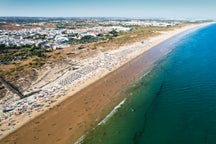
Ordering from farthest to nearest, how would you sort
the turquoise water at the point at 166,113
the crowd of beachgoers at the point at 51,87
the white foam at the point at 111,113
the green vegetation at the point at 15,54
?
the green vegetation at the point at 15,54
the crowd of beachgoers at the point at 51,87
the white foam at the point at 111,113
the turquoise water at the point at 166,113

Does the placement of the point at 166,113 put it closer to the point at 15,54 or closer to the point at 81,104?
the point at 81,104

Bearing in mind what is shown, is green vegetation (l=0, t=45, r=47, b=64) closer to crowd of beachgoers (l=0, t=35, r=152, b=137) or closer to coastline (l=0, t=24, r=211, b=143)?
crowd of beachgoers (l=0, t=35, r=152, b=137)

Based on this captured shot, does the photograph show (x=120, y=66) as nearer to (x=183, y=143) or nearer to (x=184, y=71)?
(x=184, y=71)

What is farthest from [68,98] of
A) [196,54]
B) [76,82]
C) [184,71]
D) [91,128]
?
[196,54]

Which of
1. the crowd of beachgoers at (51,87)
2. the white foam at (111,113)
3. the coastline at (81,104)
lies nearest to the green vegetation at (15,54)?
the crowd of beachgoers at (51,87)

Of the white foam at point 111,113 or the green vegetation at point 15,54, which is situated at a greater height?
the green vegetation at point 15,54

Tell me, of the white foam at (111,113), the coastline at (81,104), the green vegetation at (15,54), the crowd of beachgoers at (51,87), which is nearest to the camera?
the coastline at (81,104)

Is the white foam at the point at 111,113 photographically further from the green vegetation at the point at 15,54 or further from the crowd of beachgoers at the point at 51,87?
the green vegetation at the point at 15,54

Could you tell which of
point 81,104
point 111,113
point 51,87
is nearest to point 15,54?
point 51,87
